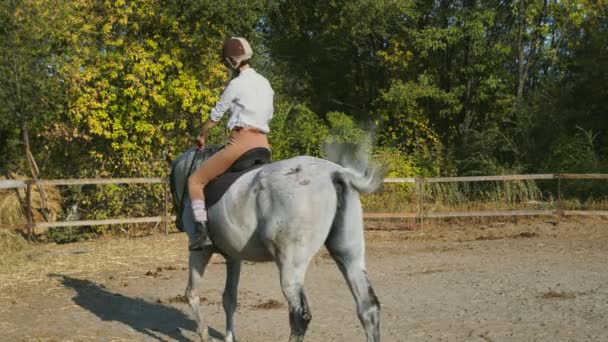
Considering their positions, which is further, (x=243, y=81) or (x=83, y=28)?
(x=83, y=28)

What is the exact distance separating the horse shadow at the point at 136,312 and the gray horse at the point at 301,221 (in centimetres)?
165

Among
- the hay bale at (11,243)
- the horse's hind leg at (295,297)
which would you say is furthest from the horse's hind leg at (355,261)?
the hay bale at (11,243)

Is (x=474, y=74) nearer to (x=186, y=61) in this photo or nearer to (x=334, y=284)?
(x=186, y=61)

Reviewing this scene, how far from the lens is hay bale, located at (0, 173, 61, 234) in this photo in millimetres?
13680

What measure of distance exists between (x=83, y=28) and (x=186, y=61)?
2747mm

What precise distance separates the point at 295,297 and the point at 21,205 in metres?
10.8

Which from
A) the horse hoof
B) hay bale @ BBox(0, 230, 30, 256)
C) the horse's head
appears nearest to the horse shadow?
the horse hoof

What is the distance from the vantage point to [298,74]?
25.7 metres

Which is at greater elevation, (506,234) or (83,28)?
(83,28)

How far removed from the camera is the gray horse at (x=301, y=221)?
194 inches

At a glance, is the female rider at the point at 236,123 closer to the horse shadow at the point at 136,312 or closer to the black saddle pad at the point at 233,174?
the black saddle pad at the point at 233,174

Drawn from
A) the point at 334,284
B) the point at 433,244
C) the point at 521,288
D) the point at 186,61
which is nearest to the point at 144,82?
the point at 186,61

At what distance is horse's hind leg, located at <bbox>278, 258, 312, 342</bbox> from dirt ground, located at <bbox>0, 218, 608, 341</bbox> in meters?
1.24

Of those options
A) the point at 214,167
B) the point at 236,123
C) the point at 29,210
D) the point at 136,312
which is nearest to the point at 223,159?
the point at 214,167
